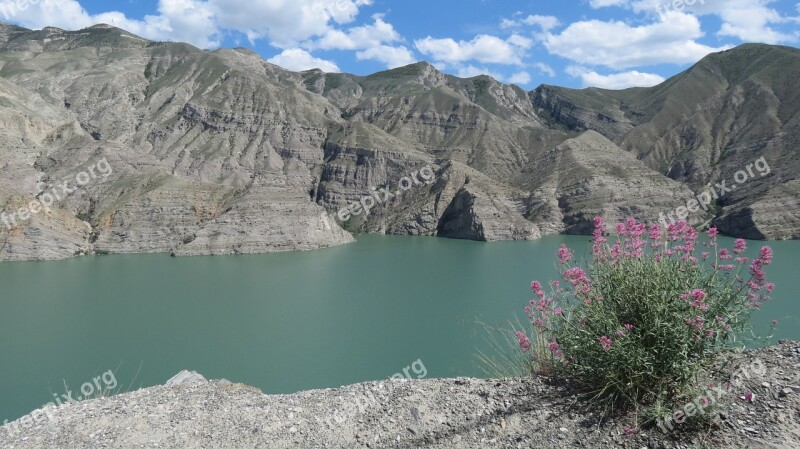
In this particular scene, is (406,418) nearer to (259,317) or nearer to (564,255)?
(564,255)

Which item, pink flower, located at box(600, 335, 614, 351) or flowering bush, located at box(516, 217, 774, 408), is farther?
flowering bush, located at box(516, 217, 774, 408)

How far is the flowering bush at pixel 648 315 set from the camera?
4.54 meters

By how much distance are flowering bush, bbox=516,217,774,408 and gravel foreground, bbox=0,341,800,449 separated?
0.33 m

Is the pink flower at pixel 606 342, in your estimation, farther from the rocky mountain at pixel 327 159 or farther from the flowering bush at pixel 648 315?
the rocky mountain at pixel 327 159

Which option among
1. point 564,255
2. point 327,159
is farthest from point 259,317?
point 327,159

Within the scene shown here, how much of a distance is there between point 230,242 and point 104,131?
75914 mm

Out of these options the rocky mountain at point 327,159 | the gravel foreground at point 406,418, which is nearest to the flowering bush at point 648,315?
the gravel foreground at point 406,418

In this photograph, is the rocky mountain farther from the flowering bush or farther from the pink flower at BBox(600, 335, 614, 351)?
the pink flower at BBox(600, 335, 614, 351)

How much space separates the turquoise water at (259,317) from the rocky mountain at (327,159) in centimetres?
979

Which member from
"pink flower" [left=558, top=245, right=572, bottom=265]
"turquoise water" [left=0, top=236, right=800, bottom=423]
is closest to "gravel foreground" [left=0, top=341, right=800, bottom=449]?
"pink flower" [left=558, top=245, right=572, bottom=265]

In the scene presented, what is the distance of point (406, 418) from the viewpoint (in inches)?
231

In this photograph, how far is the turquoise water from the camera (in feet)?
69.4

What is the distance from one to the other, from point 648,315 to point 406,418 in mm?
2933

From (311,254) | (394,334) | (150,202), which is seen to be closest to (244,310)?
(394,334)
